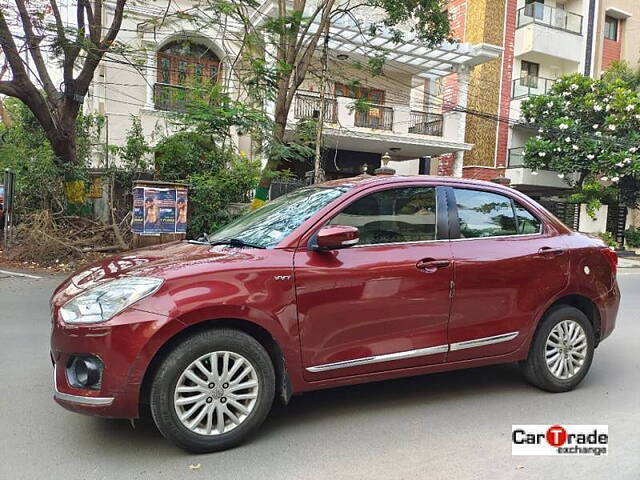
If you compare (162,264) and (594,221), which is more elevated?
(594,221)

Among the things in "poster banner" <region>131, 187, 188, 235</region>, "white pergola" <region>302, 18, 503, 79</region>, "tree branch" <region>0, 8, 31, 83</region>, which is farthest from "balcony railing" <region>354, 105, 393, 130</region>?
"tree branch" <region>0, 8, 31, 83</region>

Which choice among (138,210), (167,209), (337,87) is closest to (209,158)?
(167,209)

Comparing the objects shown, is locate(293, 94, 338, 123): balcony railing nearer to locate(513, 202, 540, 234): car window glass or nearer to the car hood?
locate(513, 202, 540, 234): car window glass

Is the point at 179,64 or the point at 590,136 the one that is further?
the point at 590,136

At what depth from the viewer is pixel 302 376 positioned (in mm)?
3232

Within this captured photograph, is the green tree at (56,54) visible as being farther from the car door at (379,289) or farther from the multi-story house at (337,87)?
the car door at (379,289)

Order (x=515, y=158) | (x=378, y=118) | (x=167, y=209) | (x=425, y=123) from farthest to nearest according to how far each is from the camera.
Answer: (x=515, y=158) → (x=425, y=123) → (x=378, y=118) → (x=167, y=209)

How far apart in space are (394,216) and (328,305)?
882 mm

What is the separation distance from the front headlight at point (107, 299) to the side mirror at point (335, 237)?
993mm

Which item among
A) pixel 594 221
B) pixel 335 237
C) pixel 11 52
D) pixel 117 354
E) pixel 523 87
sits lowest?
pixel 117 354

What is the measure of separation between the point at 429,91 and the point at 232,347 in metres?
19.6

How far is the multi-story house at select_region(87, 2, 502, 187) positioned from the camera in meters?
14.8

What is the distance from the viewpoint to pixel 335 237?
3.22m

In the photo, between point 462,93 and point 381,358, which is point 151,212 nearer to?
point 381,358
